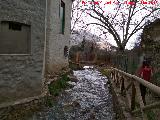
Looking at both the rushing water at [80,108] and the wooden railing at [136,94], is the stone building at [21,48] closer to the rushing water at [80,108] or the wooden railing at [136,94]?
the rushing water at [80,108]

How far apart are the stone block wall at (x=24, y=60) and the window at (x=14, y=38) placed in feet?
0.50

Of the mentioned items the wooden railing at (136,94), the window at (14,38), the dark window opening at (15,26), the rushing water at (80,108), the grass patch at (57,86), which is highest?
the dark window opening at (15,26)

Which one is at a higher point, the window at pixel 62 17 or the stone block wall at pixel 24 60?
the window at pixel 62 17

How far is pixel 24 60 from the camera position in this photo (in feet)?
31.9

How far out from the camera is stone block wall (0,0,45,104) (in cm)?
900

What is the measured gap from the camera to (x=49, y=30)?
49.5 ft

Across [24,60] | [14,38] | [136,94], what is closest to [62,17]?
[24,60]

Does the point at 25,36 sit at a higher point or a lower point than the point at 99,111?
higher

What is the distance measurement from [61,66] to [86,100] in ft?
18.5

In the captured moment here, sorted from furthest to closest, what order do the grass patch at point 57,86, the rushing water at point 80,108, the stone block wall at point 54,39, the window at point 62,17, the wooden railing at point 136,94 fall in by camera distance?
the window at point 62,17
the stone block wall at point 54,39
the grass patch at point 57,86
the rushing water at point 80,108
the wooden railing at point 136,94

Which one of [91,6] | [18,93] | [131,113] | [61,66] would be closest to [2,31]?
[18,93]

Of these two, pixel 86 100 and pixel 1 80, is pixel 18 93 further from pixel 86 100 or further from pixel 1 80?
pixel 86 100

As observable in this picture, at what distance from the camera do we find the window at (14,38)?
9.06 m

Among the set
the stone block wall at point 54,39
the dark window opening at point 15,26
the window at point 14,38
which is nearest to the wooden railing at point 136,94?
the window at point 14,38
